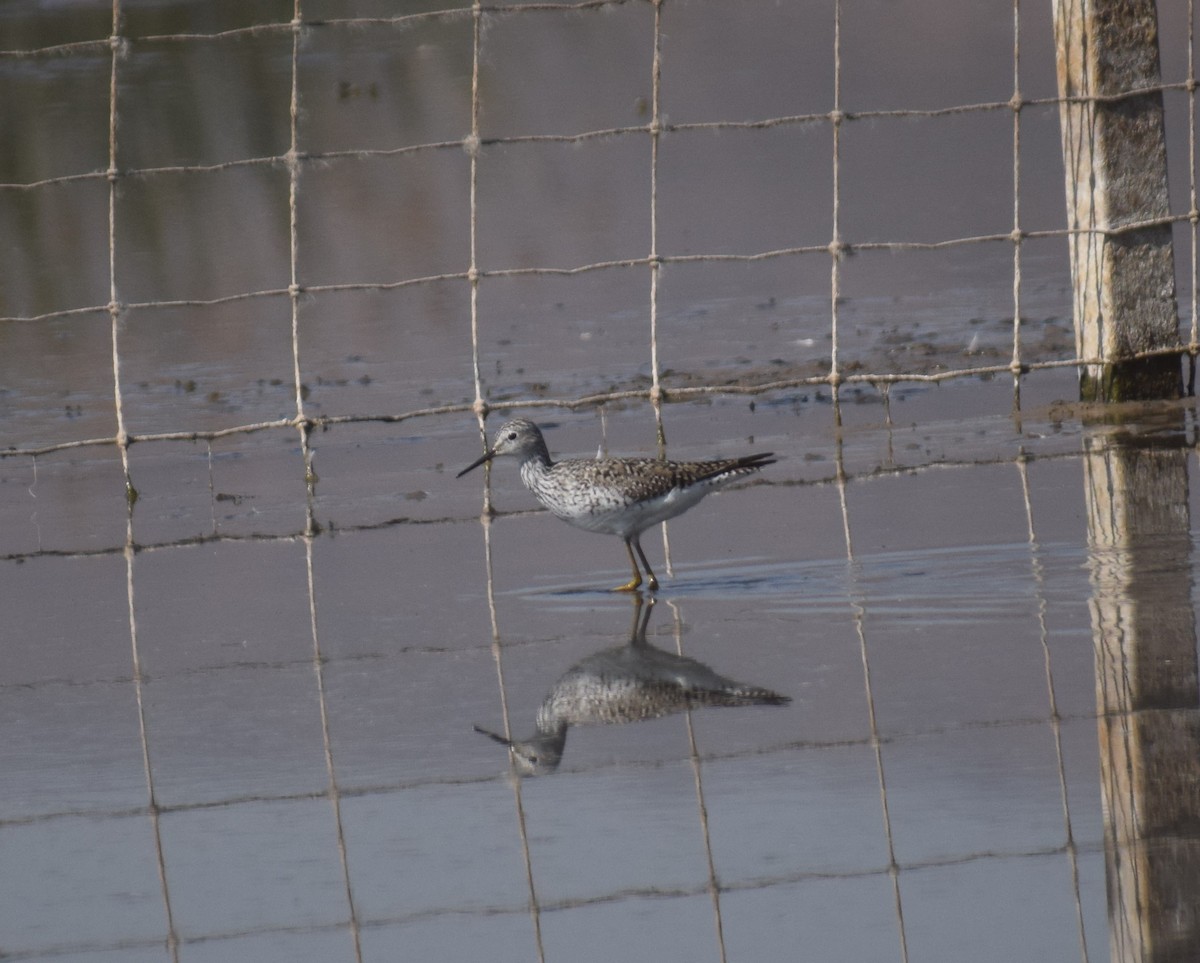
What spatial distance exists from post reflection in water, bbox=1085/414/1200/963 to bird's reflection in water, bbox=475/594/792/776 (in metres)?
1.09

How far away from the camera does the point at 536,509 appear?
10.1 meters

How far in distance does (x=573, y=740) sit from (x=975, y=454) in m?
4.50

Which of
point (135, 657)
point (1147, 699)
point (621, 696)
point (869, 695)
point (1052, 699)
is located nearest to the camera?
point (1147, 699)

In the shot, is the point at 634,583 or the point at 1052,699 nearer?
the point at 1052,699

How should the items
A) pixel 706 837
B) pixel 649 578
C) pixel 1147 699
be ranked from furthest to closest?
pixel 649 578, pixel 1147 699, pixel 706 837

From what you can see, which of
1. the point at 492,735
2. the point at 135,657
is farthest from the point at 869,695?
the point at 135,657

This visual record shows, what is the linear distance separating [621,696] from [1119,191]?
5.36 metres

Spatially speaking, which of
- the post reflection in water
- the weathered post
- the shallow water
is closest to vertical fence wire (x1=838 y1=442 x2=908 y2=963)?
the shallow water

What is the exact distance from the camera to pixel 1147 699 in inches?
250

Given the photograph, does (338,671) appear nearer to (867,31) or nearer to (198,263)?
(198,263)

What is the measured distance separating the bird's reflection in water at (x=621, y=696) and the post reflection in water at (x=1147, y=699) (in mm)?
1093

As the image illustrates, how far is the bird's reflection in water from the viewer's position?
6434 mm

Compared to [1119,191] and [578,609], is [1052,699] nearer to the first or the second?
[578,609]

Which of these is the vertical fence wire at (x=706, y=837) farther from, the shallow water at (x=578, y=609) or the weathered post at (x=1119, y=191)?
the weathered post at (x=1119, y=191)
